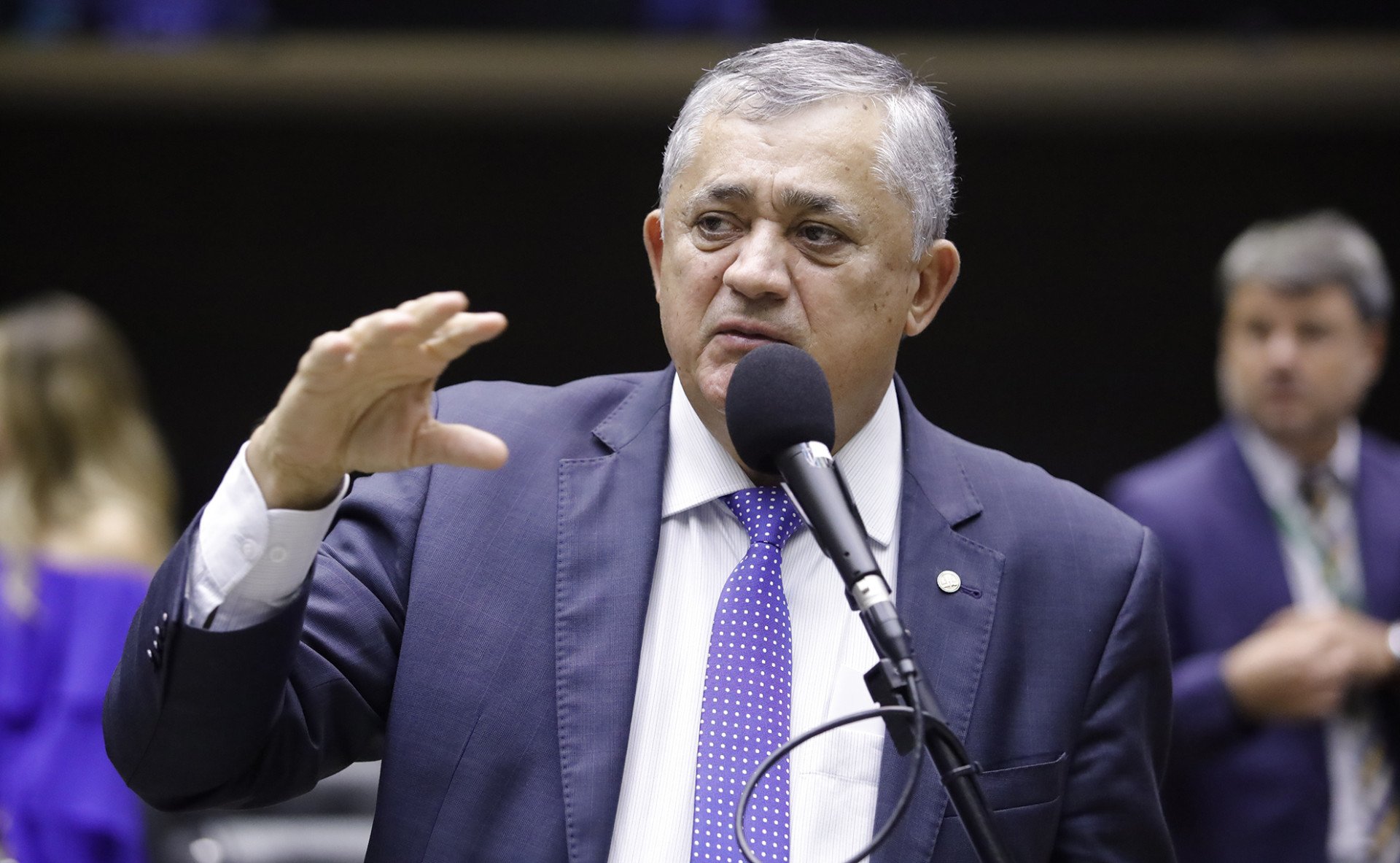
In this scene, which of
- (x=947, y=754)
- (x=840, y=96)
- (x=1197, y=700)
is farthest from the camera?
(x=1197, y=700)

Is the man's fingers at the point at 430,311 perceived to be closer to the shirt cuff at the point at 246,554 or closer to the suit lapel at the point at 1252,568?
the shirt cuff at the point at 246,554

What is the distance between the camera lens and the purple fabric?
342cm

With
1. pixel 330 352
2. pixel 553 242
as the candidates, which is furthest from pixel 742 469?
pixel 553 242

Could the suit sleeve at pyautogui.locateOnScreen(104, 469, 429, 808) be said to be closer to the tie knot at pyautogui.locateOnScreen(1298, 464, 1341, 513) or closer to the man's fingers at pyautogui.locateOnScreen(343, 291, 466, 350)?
the man's fingers at pyautogui.locateOnScreen(343, 291, 466, 350)

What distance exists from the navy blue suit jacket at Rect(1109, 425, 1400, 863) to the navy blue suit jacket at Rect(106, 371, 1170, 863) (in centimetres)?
134

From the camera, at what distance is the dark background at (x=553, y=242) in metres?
8.47

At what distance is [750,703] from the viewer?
1.78m

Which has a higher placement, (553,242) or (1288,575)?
(553,242)

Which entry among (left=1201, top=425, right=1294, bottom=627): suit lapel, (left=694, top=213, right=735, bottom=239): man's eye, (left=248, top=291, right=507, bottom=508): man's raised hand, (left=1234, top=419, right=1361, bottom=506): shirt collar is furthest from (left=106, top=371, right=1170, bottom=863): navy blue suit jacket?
(left=1234, top=419, right=1361, bottom=506): shirt collar

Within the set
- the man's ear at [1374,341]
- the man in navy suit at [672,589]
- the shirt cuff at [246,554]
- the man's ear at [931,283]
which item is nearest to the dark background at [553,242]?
the man's ear at [1374,341]

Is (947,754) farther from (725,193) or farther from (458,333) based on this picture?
(725,193)

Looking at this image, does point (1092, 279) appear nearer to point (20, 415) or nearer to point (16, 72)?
point (16, 72)

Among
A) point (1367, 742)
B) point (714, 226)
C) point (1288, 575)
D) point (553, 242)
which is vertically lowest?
point (1367, 742)

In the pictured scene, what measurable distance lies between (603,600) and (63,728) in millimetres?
2143
